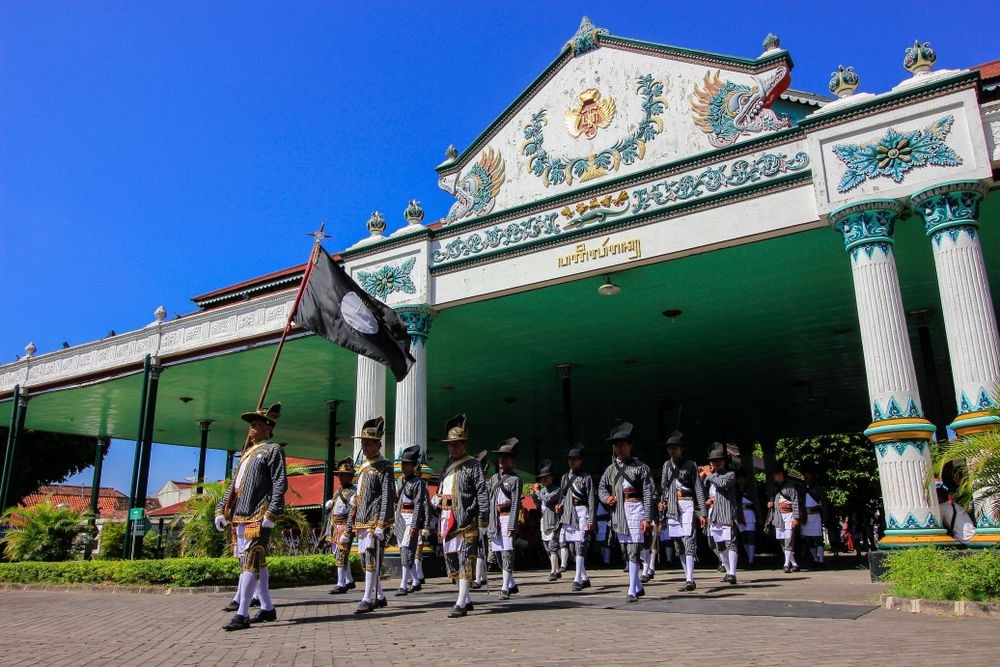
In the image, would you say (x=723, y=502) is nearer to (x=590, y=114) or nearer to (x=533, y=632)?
(x=533, y=632)

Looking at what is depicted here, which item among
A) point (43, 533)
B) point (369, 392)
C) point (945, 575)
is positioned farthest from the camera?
point (43, 533)

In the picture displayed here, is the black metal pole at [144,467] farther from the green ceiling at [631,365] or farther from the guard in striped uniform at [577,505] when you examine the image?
the guard in striped uniform at [577,505]

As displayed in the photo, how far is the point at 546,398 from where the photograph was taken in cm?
2433

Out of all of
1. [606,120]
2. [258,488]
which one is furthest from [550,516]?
[258,488]

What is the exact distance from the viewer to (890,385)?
34.3 feet

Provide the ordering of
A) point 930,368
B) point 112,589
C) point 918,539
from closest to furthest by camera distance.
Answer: point 918,539, point 112,589, point 930,368

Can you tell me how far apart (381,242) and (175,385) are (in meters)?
9.91

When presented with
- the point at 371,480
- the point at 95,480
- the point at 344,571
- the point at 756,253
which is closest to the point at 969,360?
the point at 756,253

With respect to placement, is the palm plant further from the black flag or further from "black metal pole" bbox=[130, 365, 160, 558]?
the black flag

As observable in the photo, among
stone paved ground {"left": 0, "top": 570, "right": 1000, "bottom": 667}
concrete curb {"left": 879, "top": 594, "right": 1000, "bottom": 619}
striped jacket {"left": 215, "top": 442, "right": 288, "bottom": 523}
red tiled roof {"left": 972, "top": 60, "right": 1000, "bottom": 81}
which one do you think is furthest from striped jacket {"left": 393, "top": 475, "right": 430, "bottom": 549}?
red tiled roof {"left": 972, "top": 60, "right": 1000, "bottom": 81}

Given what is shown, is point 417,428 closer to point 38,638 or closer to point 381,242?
point 381,242

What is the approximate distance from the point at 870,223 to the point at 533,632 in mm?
7904

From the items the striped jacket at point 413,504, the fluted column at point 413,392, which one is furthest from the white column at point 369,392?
the striped jacket at point 413,504

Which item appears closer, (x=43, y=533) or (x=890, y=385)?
(x=890, y=385)
